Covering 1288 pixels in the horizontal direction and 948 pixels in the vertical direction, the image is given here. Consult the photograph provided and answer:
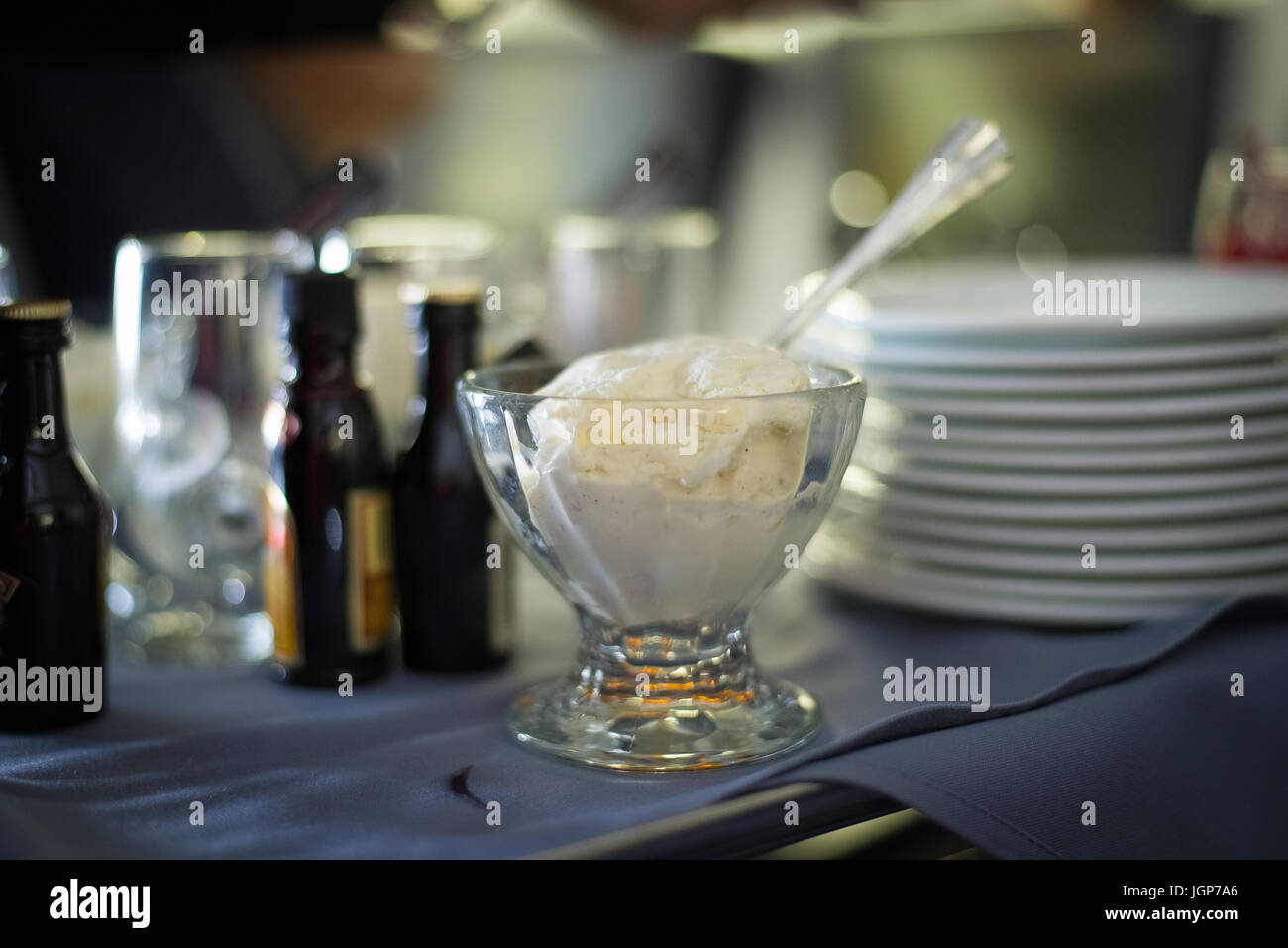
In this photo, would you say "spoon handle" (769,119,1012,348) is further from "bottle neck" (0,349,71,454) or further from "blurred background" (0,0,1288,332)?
"blurred background" (0,0,1288,332)

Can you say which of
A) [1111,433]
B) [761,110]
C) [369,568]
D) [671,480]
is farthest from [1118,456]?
[761,110]

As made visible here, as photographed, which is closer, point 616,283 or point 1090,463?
point 1090,463

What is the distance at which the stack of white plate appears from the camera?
0.79 m

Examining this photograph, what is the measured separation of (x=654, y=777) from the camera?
62cm

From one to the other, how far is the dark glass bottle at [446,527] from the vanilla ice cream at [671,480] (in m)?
0.13

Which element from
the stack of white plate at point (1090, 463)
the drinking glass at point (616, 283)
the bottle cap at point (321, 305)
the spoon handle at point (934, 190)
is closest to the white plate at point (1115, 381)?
the stack of white plate at point (1090, 463)

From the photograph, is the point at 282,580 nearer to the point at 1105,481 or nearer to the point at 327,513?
the point at 327,513

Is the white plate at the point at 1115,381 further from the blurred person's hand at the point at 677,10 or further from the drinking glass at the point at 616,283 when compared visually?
the blurred person's hand at the point at 677,10

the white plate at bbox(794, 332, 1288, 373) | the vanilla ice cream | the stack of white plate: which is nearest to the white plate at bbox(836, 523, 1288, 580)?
the stack of white plate

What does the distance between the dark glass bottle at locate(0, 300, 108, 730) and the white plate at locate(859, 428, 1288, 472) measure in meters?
0.52

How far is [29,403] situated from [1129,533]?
25.1 inches
